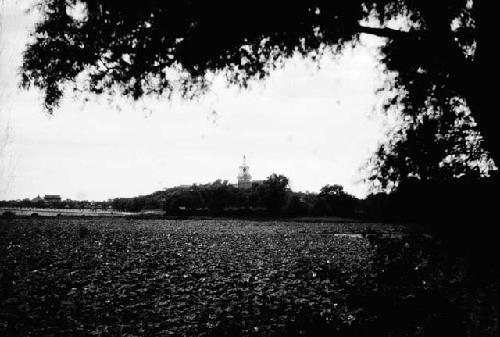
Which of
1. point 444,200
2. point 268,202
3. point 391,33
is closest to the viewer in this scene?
point 444,200

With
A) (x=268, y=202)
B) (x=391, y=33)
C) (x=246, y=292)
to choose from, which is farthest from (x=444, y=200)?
(x=268, y=202)

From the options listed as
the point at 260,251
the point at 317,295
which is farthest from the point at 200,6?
the point at 260,251

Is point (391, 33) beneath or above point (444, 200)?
above

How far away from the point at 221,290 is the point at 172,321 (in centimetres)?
348

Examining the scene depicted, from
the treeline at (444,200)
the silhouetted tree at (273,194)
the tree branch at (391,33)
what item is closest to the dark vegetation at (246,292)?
the treeline at (444,200)

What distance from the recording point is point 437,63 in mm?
4180

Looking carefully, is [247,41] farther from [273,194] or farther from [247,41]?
[273,194]

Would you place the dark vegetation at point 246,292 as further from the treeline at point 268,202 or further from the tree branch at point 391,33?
the treeline at point 268,202

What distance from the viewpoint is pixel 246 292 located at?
11.5 m

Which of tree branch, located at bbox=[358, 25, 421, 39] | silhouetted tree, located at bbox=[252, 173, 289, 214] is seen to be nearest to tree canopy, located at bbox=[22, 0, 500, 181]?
tree branch, located at bbox=[358, 25, 421, 39]

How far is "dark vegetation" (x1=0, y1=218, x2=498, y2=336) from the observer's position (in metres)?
3.24

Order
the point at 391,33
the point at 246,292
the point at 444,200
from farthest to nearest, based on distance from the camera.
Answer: the point at 246,292
the point at 391,33
the point at 444,200

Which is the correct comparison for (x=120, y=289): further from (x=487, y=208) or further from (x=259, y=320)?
(x=487, y=208)

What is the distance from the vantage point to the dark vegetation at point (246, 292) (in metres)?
3.24
